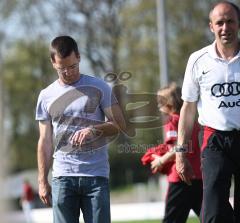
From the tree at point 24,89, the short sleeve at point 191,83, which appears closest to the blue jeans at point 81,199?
the short sleeve at point 191,83

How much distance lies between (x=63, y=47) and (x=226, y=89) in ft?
4.59

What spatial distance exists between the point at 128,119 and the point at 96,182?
4.90 m

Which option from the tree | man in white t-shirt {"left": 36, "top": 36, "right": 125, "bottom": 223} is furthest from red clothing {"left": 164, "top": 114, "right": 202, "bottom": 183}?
the tree

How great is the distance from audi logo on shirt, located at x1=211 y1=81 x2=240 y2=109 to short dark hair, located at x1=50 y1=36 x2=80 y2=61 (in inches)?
47.7

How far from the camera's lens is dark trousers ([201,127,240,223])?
668 centimetres

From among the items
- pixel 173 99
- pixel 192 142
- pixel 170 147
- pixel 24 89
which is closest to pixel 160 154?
pixel 170 147

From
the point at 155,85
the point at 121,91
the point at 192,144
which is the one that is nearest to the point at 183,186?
the point at 192,144

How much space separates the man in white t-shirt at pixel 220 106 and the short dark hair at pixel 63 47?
1002 millimetres

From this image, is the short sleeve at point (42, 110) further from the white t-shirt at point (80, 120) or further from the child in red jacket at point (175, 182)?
the child in red jacket at point (175, 182)

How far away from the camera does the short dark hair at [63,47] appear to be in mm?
6934

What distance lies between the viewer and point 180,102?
9.09 meters

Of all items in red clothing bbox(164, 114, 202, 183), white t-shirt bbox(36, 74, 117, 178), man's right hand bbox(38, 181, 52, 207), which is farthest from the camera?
red clothing bbox(164, 114, 202, 183)

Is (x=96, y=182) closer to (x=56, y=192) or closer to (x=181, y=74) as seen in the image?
(x=56, y=192)

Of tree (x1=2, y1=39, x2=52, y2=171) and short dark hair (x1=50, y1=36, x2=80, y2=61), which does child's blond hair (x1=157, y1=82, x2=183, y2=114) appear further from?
tree (x1=2, y1=39, x2=52, y2=171)
